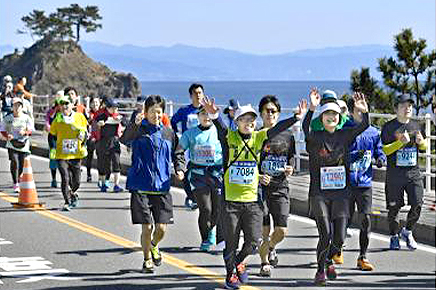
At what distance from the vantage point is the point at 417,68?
32.2 m

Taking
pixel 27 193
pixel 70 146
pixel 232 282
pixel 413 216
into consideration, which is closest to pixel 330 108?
pixel 232 282

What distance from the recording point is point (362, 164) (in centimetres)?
1022

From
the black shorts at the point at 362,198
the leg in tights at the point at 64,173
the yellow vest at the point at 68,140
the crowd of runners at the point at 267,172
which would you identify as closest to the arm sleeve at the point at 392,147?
the crowd of runners at the point at 267,172

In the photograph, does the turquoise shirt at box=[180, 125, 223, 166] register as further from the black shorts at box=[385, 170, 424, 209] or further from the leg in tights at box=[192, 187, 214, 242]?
the black shorts at box=[385, 170, 424, 209]

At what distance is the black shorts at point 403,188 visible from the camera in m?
11.1

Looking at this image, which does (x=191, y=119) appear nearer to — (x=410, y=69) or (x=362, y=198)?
(x=362, y=198)

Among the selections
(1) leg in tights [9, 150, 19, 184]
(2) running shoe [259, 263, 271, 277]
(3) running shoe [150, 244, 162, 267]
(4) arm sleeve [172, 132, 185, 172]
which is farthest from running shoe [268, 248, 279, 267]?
(1) leg in tights [9, 150, 19, 184]

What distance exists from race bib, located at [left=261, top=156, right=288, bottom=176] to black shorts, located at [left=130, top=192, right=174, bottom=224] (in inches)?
41.5

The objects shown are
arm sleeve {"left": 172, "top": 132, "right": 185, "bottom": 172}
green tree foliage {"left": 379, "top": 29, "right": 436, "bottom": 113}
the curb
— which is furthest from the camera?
green tree foliage {"left": 379, "top": 29, "right": 436, "bottom": 113}

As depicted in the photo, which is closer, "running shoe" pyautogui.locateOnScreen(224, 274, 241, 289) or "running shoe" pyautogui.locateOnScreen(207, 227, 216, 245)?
"running shoe" pyautogui.locateOnScreen(224, 274, 241, 289)

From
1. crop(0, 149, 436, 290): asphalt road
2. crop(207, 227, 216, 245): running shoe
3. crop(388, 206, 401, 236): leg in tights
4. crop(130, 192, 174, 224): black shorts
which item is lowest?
crop(0, 149, 436, 290): asphalt road

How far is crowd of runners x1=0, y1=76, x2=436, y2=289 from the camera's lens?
905cm

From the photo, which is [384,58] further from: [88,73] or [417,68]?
[88,73]

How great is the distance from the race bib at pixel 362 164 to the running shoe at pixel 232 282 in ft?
6.35
